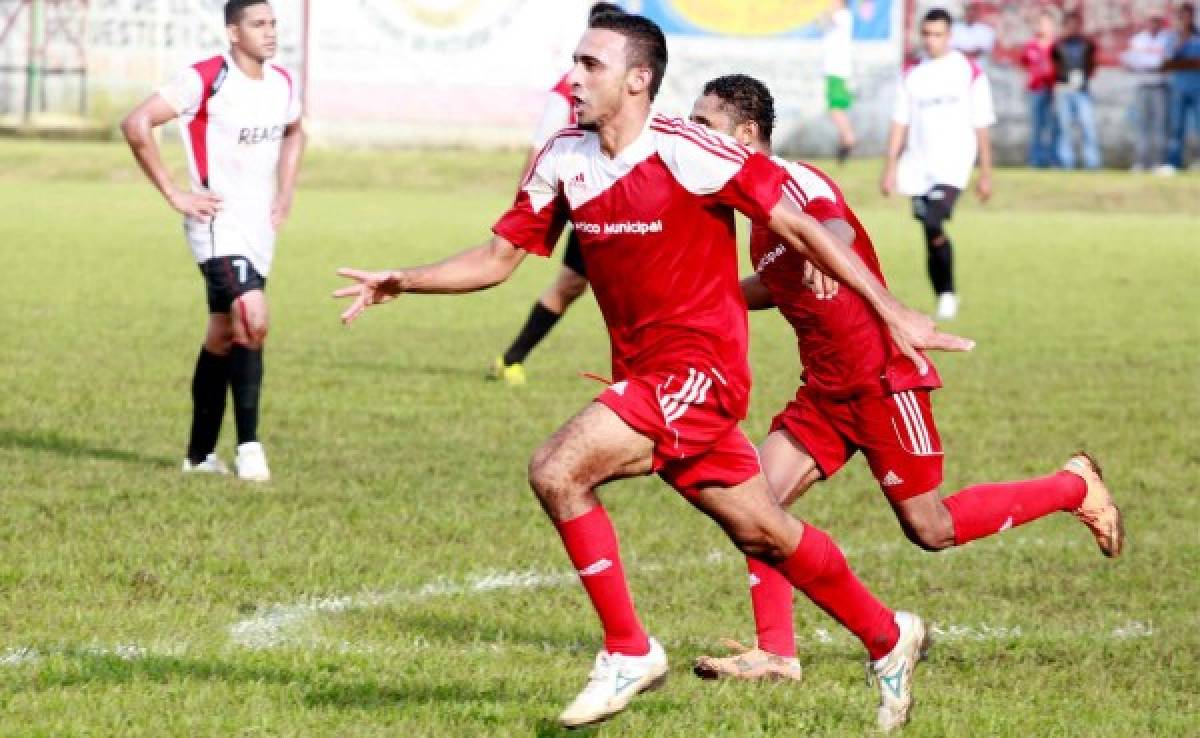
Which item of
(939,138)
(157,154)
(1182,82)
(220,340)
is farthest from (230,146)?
(1182,82)

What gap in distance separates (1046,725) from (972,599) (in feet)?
6.82

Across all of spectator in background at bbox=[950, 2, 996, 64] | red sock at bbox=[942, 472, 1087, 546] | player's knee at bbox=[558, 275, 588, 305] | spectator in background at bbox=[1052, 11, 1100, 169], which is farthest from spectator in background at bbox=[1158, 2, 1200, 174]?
red sock at bbox=[942, 472, 1087, 546]

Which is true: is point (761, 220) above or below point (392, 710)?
above

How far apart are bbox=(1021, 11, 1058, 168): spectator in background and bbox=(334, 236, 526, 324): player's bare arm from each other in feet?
104

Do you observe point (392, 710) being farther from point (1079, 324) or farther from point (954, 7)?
point (954, 7)

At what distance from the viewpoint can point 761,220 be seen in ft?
→ 19.0

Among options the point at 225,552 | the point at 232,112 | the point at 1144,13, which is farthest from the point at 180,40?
the point at 225,552

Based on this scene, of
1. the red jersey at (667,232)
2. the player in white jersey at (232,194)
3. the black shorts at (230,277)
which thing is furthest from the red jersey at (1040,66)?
the red jersey at (667,232)

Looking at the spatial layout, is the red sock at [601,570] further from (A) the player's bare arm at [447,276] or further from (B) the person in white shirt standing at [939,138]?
(B) the person in white shirt standing at [939,138]

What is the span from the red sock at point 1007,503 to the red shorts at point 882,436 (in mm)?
229

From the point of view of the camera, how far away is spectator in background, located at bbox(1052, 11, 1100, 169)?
1437 inches

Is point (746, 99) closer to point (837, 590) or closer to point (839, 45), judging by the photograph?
point (837, 590)

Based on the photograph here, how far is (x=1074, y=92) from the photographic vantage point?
121 ft

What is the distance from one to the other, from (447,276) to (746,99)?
3.79ft
